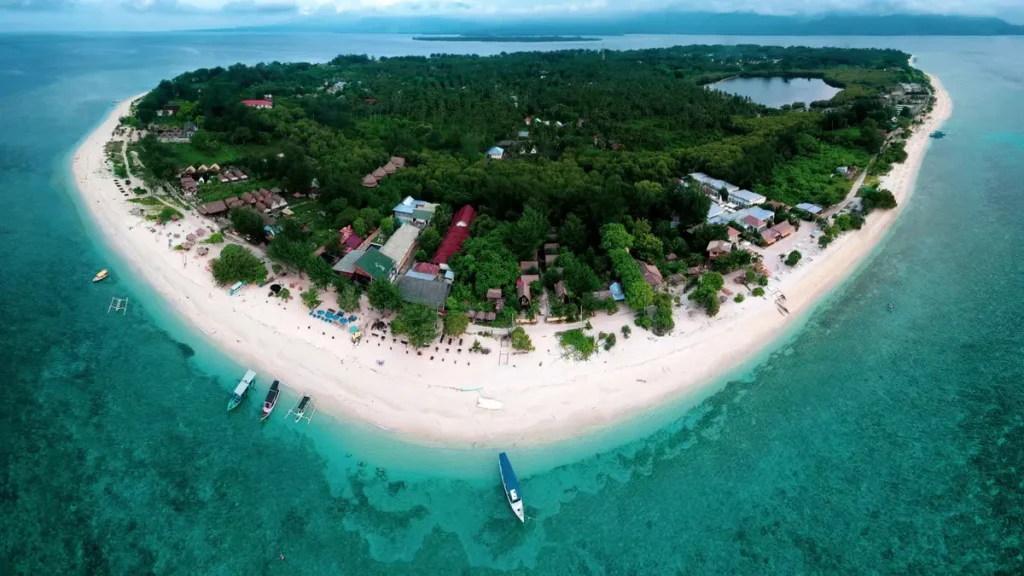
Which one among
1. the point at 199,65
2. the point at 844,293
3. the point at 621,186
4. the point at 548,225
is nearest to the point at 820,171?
the point at 844,293

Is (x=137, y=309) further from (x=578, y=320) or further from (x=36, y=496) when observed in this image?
(x=578, y=320)

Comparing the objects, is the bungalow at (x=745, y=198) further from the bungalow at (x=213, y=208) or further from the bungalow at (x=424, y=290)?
the bungalow at (x=213, y=208)

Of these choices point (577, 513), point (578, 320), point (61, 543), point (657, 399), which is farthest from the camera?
point (578, 320)

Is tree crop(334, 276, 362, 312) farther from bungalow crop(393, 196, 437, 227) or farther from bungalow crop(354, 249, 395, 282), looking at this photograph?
bungalow crop(393, 196, 437, 227)

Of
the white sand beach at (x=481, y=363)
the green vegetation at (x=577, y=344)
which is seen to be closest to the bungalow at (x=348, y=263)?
the white sand beach at (x=481, y=363)

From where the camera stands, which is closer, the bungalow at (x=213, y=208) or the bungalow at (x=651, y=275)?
the bungalow at (x=651, y=275)
